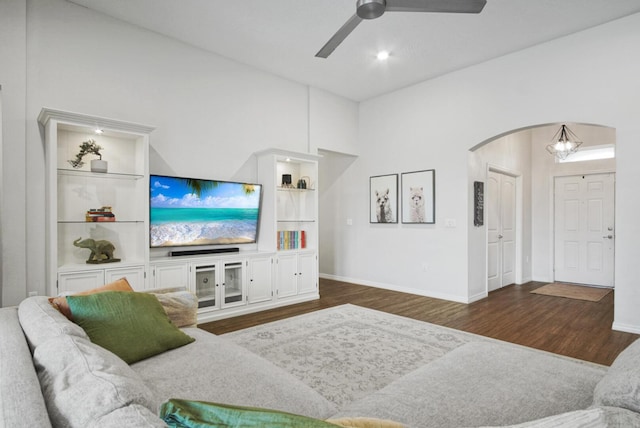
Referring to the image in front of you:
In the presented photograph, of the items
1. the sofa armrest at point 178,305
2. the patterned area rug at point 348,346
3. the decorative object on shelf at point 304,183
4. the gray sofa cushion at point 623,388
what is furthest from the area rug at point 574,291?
the sofa armrest at point 178,305

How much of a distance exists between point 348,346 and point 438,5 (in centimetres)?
288

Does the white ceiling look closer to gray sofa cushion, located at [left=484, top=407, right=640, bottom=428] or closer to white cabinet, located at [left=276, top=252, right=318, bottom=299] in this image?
white cabinet, located at [left=276, top=252, right=318, bottom=299]

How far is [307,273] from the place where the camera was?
505cm

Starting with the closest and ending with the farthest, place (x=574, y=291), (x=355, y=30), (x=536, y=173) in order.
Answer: (x=355, y=30)
(x=574, y=291)
(x=536, y=173)

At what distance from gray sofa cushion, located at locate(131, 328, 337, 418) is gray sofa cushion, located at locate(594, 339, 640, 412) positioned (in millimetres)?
935

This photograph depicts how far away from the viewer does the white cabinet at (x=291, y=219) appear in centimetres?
470

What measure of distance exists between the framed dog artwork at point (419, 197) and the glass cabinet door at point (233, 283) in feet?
9.12

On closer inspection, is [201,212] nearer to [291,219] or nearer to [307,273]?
[291,219]

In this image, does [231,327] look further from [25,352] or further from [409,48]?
[409,48]

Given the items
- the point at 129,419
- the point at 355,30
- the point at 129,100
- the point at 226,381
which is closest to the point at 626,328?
the point at 226,381

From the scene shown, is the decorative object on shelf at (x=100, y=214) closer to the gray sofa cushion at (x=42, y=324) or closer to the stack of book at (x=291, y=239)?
the gray sofa cushion at (x=42, y=324)

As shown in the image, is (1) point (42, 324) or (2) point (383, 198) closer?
(1) point (42, 324)

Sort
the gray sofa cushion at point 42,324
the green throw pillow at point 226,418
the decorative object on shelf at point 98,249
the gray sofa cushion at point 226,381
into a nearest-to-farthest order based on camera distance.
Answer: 1. the green throw pillow at point 226,418
2. the gray sofa cushion at point 42,324
3. the gray sofa cushion at point 226,381
4. the decorative object on shelf at point 98,249

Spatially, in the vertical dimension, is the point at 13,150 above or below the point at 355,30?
below
